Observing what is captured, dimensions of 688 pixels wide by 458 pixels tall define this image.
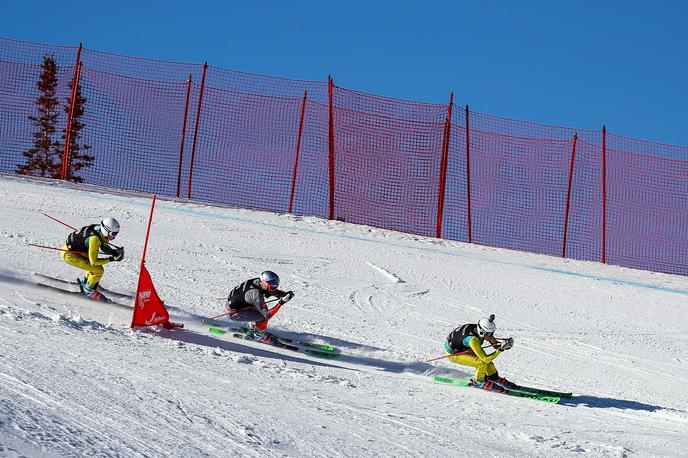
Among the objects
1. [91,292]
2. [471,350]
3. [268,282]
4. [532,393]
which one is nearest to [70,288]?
[91,292]

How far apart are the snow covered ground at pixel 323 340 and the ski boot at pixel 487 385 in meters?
0.20

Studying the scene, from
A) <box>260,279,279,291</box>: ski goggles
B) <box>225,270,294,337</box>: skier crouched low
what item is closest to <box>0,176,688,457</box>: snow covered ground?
<box>225,270,294,337</box>: skier crouched low

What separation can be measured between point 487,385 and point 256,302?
2987 millimetres

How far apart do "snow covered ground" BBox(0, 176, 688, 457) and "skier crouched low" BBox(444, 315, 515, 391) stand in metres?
0.27

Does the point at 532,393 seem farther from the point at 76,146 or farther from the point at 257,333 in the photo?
the point at 76,146

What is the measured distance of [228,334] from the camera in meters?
10.8

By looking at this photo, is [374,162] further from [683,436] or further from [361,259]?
[683,436]

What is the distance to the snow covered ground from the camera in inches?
243

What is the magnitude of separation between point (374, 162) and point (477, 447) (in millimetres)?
12992

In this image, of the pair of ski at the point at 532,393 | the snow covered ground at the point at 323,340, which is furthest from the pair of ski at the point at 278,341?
the pair of ski at the point at 532,393

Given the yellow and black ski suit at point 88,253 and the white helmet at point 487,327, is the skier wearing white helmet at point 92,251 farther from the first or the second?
the white helmet at point 487,327

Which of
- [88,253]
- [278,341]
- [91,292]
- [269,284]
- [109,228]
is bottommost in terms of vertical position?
[278,341]

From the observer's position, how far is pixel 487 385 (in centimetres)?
1034

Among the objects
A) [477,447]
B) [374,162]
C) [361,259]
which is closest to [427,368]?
[477,447]
